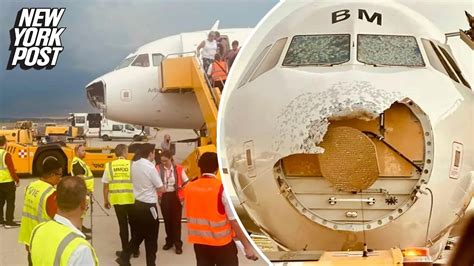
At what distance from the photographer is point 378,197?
3.55m

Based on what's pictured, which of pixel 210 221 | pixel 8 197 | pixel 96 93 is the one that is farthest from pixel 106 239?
pixel 96 93

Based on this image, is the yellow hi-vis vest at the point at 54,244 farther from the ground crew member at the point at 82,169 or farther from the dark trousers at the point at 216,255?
the dark trousers at the point at 216,255

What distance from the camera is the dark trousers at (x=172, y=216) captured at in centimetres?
405

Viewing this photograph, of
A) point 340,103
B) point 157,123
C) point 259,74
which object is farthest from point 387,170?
point 157,123

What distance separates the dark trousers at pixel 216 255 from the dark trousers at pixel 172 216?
0.48 feet

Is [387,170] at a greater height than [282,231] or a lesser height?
greater

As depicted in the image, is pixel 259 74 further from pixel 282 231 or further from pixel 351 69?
pixel 282 231

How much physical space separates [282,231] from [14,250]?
156 centimetres

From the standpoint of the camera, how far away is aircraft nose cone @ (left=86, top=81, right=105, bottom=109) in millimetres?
3855

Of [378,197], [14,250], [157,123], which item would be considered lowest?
[14,250]

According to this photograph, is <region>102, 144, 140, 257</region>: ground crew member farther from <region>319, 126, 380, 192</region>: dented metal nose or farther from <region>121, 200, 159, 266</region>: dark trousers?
<region>319, 126, 380, 192</region>: dented metal nose

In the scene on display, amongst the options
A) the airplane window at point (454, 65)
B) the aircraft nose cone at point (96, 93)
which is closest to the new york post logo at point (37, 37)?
the aircraft nose cone at point (96, 93)

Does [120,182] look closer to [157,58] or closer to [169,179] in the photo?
[169,179]

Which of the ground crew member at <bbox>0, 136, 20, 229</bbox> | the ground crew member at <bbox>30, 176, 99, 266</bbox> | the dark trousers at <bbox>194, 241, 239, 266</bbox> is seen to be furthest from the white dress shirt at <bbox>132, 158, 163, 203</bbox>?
the ground crew member at <bbox>30, 176, 99, 266</bbox>
